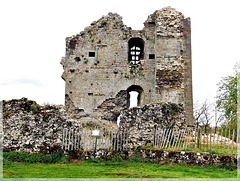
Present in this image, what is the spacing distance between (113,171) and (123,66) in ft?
32.8

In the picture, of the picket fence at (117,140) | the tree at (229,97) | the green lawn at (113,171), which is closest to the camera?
the green lawn at (113,171)

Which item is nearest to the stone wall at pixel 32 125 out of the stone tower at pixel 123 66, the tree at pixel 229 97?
the stone tower at pixel 123 66

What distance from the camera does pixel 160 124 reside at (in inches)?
474

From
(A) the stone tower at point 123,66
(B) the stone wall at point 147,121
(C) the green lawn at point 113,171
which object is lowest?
(C) the green lawn at point 113,171

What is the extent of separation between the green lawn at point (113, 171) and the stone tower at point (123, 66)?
720 centimetres

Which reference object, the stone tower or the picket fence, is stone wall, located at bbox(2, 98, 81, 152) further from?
the stone tower

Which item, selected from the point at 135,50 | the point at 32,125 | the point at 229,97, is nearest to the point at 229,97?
the point at 229,97

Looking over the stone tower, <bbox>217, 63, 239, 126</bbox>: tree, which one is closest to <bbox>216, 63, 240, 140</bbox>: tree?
<bbox>217, 63, 239, 126</bbox>: tree

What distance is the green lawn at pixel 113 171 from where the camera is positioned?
A: 8.19 metres

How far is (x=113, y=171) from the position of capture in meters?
8.98

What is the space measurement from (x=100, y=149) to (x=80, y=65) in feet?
27.0

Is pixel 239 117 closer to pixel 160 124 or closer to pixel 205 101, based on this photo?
pixel 160 124

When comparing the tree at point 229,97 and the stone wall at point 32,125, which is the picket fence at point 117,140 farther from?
the tree at point 229,97

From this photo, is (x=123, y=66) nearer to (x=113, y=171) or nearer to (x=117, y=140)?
(x=117, y=140)
